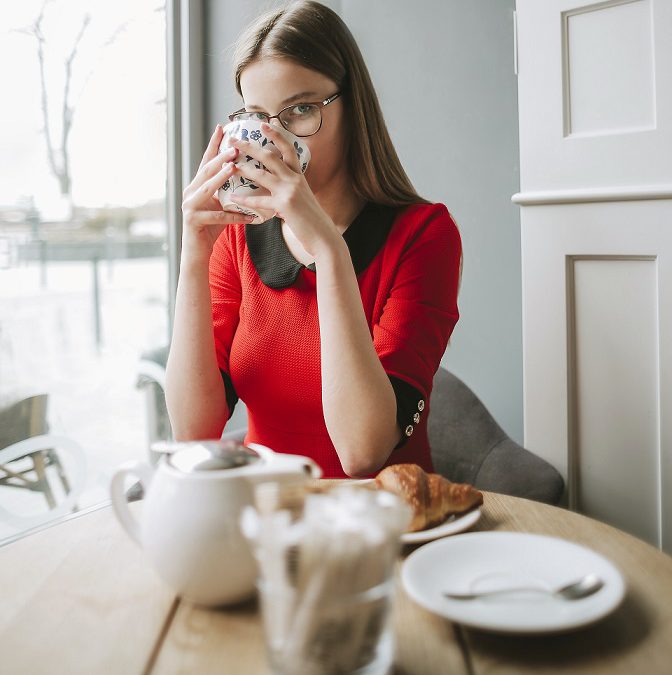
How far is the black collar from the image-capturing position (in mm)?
1249

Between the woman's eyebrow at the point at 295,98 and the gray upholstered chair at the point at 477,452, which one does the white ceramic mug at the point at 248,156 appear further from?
the gray upholstered chair at the point at 477,452

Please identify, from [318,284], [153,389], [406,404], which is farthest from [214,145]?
[153,389]

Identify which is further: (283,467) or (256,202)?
(256,202)

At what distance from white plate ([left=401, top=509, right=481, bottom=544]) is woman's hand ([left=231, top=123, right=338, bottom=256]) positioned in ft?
1.46

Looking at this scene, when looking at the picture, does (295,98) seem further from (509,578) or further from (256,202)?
(509,578)

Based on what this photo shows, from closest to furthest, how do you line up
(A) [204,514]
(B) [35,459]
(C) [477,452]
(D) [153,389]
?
(A) [204,514] → (C) [477,452] → (B) [35,459] → (D) [153,389]

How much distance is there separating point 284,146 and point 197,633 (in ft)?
2.17

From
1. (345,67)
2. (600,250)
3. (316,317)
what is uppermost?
(345,67)

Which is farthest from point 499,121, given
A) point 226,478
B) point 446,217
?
point 226,478

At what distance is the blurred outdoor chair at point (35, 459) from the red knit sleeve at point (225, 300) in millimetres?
597

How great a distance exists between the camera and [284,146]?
3.19 ft

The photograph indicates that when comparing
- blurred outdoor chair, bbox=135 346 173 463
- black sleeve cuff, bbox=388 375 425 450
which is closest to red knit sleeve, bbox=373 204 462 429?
black sleeve cuff, bbox=388 375 425 450

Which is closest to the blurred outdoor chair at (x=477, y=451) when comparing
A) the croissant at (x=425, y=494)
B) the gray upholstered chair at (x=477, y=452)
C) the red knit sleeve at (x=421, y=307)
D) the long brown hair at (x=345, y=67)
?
the gray upholstered chair at (x=477, y=452)

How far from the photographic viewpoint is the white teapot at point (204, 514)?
0.54 meters
